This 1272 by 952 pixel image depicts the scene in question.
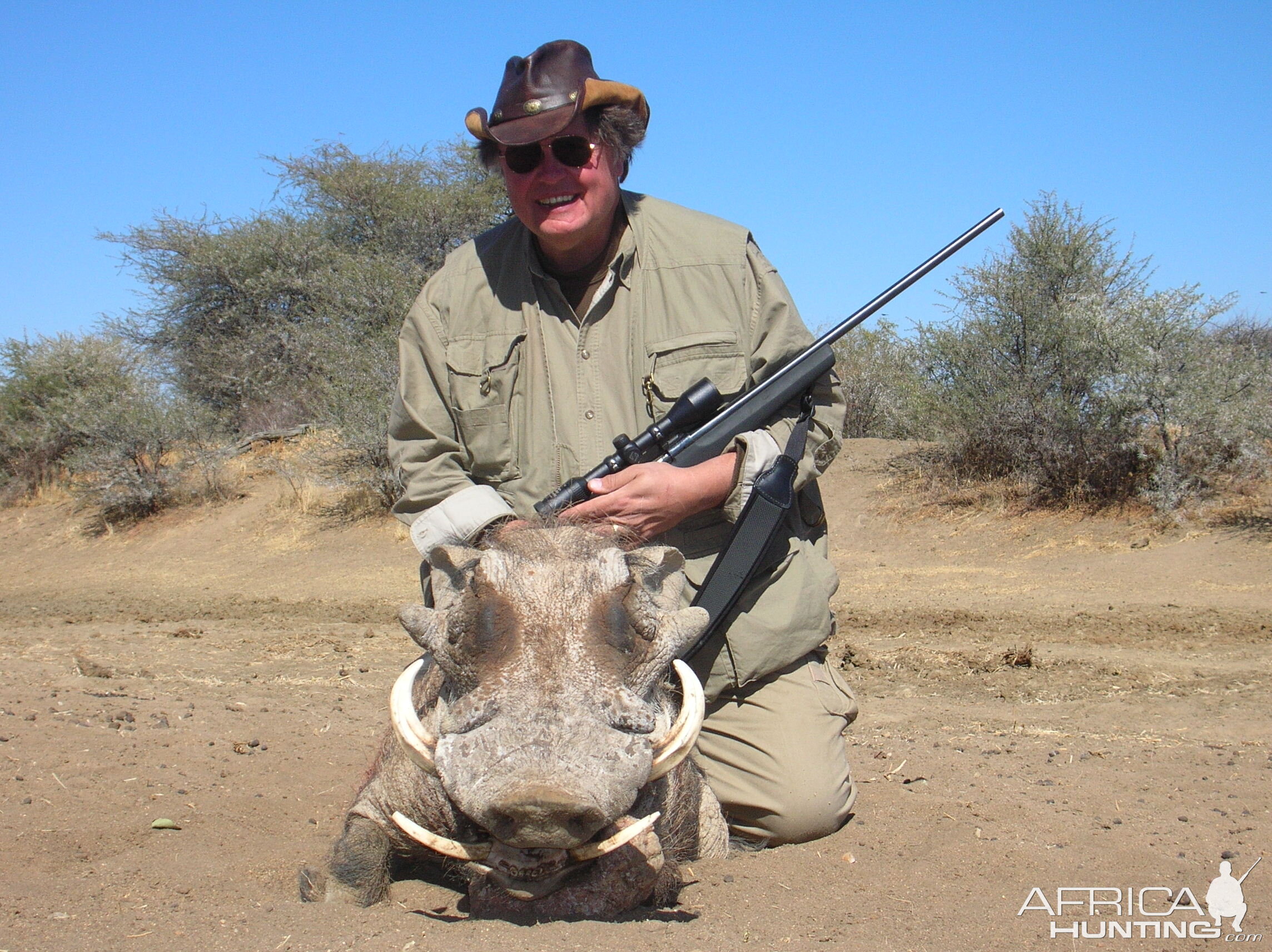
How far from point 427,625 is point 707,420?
1409 mm

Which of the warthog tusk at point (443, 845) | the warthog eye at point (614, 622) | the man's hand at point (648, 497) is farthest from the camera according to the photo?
the man's hand at point (648, 497)

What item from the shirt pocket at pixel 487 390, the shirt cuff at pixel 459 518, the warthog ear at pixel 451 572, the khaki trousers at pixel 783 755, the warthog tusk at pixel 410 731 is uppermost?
the shirt pocket at pixel 487 390

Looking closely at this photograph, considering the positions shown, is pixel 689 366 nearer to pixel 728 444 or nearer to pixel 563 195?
pixel 728 444

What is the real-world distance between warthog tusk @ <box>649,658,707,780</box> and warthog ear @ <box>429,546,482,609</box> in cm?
69

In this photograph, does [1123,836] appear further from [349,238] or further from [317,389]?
[349,238]

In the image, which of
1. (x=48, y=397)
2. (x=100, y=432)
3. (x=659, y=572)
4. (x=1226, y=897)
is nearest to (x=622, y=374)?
(x=659, y=572)

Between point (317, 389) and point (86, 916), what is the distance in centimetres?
1835

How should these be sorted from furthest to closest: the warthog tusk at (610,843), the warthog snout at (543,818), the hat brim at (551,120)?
the hat brim at (551,120) → the warthog tusk at (610,843) → the warthog snout at (543,818)

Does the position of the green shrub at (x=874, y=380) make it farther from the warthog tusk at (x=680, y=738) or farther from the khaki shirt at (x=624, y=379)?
the warthog tusk at (x=680, y=738)

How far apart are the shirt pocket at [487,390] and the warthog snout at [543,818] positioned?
6.04 feet

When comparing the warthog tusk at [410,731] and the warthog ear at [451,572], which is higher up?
the warthog ear at [451,572]

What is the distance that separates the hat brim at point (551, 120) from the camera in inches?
148

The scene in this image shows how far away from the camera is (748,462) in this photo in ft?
12.1

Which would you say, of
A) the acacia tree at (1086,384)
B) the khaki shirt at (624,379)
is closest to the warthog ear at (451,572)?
the khaki shirt at (624,379)
